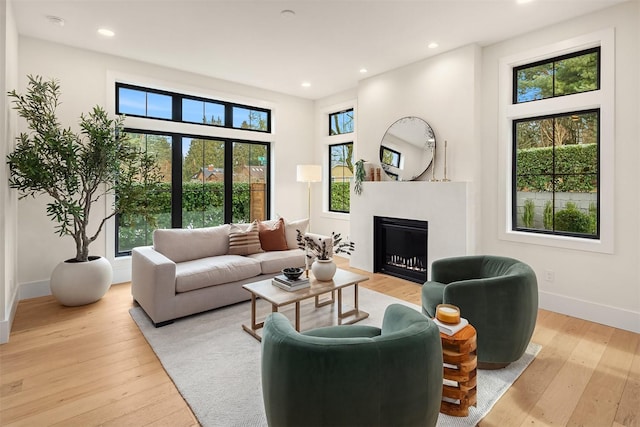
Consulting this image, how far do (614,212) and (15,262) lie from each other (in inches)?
244

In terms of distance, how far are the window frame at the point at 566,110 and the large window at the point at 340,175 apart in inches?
103

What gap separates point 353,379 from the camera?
4.31 ft

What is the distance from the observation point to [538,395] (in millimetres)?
2105

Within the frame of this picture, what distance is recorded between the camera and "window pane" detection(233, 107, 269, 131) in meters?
5.64

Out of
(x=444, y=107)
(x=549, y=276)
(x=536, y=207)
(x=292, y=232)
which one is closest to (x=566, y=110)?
(x=536, y=207)

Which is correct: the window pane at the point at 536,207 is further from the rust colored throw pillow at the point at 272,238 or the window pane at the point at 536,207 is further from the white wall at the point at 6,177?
the white wall at the point at 6,177

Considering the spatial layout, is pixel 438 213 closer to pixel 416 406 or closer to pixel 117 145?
pixel 416 406

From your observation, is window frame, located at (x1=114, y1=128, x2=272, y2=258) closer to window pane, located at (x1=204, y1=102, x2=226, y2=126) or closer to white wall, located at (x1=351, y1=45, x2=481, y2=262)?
window pane, located at (x1=204, y1=102, x2=226, y2=126)

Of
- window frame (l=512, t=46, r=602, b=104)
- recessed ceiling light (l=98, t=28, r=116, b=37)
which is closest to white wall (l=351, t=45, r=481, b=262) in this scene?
window frame (l=512, t=46, r=602, b=104)

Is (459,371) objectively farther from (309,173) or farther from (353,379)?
(309,173)

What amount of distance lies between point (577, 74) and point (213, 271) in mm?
4265

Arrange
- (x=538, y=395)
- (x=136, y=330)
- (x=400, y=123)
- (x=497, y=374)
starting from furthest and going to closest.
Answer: (x=400, y=123) < (x=136, y=330) < (x=497, y=374) < (x=538, y=395)

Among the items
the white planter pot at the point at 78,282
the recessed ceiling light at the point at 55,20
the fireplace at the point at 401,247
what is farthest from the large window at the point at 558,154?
the recessed ceiling light at the point at 55,20

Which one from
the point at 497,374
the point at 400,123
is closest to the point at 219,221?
the point at 400,123
